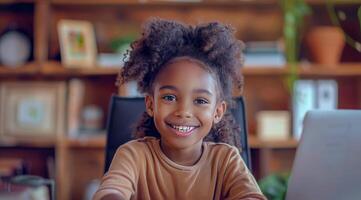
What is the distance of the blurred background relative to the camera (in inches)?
113

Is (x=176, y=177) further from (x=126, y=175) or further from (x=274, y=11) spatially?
(x=274, y=11)

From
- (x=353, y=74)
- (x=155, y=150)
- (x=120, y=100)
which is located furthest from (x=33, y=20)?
(x=155, y=150)

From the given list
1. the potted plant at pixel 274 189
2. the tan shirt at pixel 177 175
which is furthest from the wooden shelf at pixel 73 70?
the tan shirt at pixel 177 175

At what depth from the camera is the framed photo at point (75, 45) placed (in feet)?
9.42

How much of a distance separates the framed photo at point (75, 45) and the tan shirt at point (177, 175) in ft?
5.86

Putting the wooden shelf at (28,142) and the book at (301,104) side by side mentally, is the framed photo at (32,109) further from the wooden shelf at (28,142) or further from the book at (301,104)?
the book at (301,104)

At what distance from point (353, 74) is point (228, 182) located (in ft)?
6.31

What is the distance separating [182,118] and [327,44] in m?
1.94

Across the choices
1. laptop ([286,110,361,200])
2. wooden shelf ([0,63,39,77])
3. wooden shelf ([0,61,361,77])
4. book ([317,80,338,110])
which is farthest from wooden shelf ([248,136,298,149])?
laptop ([286,110,361,200])

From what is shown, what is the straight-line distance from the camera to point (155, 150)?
3.79ft

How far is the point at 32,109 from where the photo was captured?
2953 millimetres

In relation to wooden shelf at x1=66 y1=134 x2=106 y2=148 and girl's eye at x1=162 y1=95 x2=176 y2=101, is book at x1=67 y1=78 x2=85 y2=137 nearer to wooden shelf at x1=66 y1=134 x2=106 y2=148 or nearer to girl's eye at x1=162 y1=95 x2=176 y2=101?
wooden shelf at x1=66 y1=134 x2=106 y2=148

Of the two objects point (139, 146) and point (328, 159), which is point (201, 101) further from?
point (328, 159)

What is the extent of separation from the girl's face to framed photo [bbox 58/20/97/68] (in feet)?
5.95
